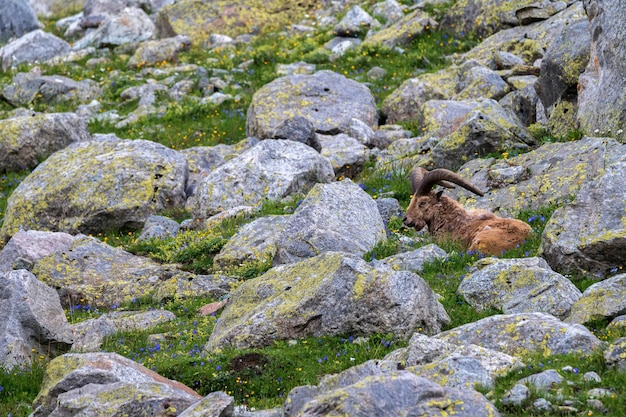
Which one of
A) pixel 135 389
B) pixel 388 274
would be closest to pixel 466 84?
pixel 388 274

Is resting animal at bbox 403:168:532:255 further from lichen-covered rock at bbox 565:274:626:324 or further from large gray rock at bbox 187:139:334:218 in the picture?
lichen-covered rock at bbox 565:274:626:324

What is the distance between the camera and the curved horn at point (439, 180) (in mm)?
16667

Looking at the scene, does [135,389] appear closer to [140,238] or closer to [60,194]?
[140,238]

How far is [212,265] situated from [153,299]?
154 cm

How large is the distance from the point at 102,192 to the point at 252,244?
5.47m

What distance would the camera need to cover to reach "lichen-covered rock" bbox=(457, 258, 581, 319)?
11.9m

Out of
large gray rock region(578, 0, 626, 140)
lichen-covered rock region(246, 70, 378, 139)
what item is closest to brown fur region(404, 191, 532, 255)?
large gray rock region(578, 0, 626, 140)

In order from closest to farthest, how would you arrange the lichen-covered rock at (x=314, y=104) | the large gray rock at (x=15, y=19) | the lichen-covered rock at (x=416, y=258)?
the lichen-covered rock at (x=416, y=258) → the lichen-covered rock at (x=314, y=104) → the large gray rock at (x=15, y=19)

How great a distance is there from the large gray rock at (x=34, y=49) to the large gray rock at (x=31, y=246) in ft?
55.6

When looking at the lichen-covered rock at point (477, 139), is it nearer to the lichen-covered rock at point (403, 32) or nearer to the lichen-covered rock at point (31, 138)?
the lichen-covered rock at point (403, 32)

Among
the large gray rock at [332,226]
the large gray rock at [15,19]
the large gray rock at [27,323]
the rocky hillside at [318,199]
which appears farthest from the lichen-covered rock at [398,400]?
the large gray rock at [15,19]

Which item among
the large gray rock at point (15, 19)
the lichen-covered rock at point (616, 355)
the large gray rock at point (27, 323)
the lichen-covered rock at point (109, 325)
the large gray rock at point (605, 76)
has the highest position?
the lichen-covered rock at point (616, 355)

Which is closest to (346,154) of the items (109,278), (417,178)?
(417,178)

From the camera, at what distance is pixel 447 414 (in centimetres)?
776
